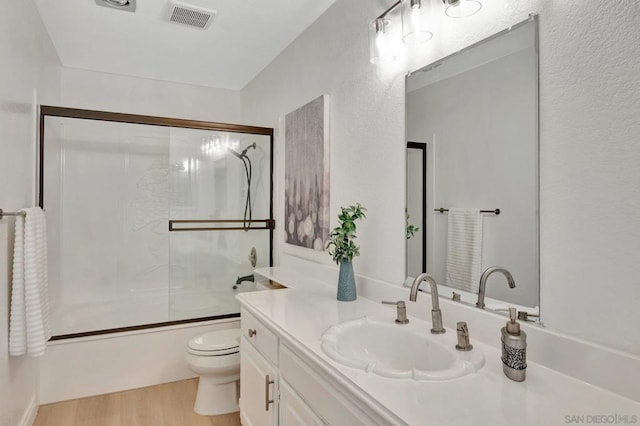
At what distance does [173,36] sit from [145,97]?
1131mm

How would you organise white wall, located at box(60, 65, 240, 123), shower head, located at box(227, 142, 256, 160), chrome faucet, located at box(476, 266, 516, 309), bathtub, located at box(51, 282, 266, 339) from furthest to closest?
white wall, located at box(60, 65, 240, 123)
shower head, located at box(227, 142, 256, 160)
bathtub, located at box(51, 282, 266, 339)
chrome faucet, located at box(476, 266, 516, 309)

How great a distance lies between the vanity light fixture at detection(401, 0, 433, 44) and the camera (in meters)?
1.47

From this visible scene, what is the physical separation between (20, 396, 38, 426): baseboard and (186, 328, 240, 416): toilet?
2.93 feet

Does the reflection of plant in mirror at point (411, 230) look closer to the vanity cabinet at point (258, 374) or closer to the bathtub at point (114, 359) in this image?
the vanity cabinet at point (258, 374)

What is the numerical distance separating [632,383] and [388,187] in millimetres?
1119

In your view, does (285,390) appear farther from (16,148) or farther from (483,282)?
(16,148)

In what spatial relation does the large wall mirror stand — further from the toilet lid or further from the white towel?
the white towel

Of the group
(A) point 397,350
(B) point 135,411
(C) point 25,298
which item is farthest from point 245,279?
(A) point 397,350

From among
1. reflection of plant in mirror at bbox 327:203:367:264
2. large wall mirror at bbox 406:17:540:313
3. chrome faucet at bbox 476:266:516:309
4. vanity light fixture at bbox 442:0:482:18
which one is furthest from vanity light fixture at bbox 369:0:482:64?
chrome faucet at bbox 476:266:516:309

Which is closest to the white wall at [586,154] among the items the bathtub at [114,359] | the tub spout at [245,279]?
the bathtub at [114,359]

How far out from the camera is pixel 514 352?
980mm

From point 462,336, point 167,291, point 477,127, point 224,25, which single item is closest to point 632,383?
point 462,336

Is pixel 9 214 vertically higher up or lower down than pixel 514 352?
higher up

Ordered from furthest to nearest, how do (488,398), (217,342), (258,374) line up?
1. (217,342)
2. (258,374)
3. (488,398)
